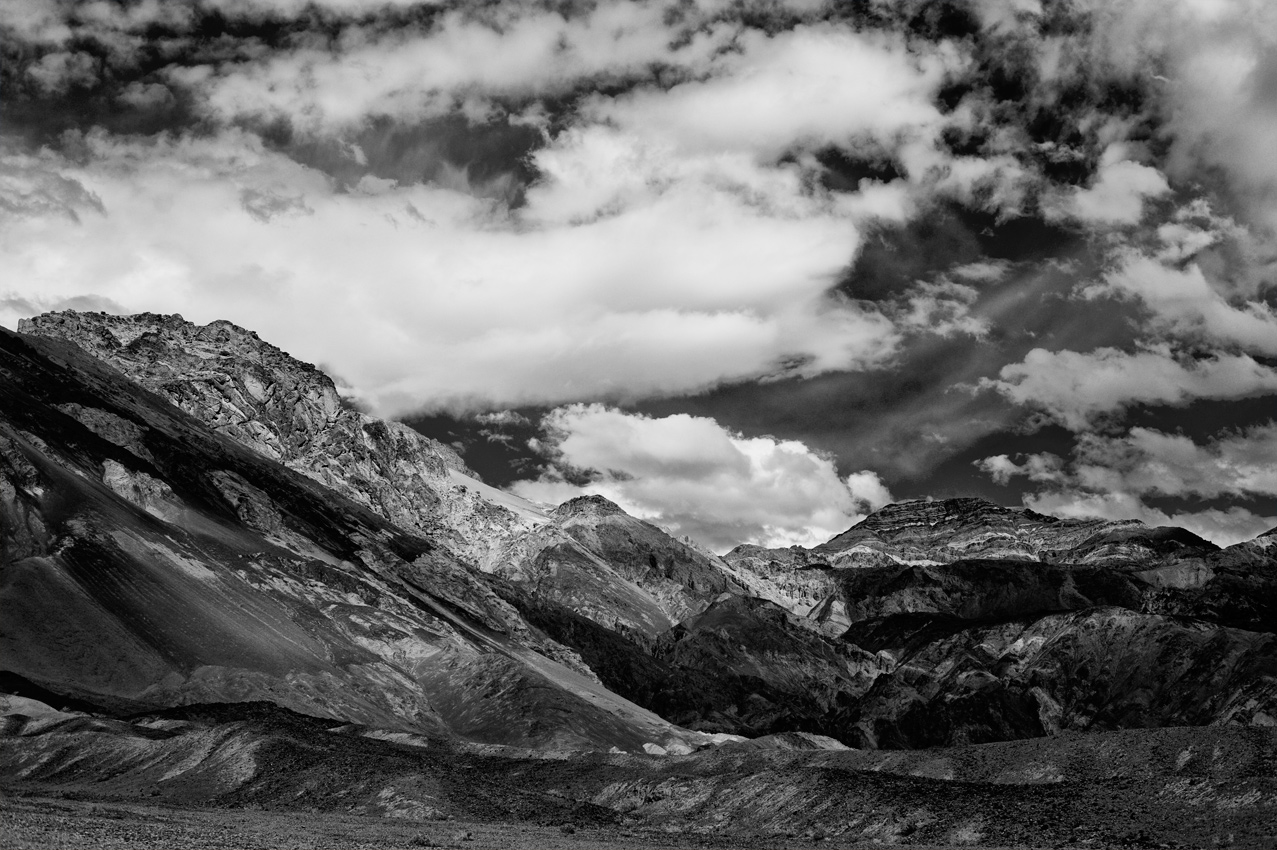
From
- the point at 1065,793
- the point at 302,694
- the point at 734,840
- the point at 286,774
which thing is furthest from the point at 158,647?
the point at 1065,793

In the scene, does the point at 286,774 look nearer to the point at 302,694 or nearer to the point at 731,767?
the point at 731,767

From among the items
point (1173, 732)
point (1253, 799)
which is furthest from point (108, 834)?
point (1173, 732)

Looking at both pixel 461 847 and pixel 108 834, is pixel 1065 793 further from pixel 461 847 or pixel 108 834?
pixel 108 834

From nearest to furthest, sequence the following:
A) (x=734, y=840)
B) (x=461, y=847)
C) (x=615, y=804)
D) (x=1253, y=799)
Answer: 1. (x=461, y=847)
2. (x=1253, y=799)
3. (x=734, y=840)
4. (x=615, y=804)

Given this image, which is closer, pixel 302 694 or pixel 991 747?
pixel 991 747

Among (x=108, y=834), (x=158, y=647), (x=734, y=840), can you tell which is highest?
(x=158, y=647)

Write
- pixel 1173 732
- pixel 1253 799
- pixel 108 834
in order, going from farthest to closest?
1. pixel 1173 732
2. pixel 1253 799
3. pixel 108 834

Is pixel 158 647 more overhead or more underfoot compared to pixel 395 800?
more overhead

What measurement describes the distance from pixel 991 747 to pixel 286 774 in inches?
2264

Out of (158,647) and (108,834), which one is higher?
(158,647)

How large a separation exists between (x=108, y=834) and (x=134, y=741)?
6079 centimetres

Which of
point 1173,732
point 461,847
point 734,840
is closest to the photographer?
point 461,847

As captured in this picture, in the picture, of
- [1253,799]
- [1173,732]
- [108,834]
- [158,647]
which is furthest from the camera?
[158,647]

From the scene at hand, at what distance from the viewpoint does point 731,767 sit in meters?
98.3
